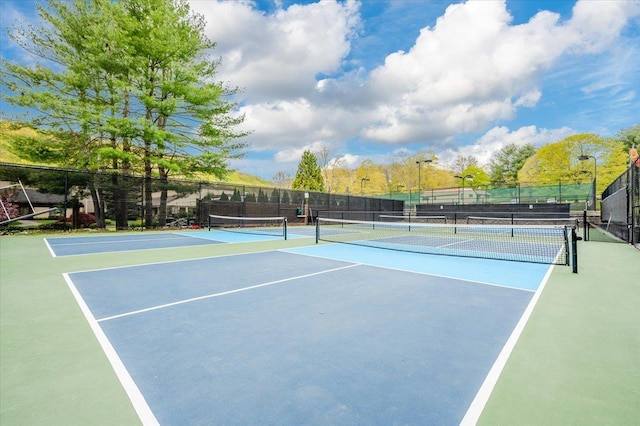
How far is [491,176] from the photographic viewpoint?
65688mm

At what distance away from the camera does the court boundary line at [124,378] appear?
1770 mm

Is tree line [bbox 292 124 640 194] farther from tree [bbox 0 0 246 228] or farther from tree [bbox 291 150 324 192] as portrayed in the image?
tree [bbox 0 0 246 228]

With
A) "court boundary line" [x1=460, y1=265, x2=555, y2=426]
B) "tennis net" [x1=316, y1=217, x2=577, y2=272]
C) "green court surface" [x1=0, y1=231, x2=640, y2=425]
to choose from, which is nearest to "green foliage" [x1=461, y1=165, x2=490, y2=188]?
"tennis net" [x1=316, y1=217, x2=577, y2=272]

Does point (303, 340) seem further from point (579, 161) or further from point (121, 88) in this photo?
point (579, 161)

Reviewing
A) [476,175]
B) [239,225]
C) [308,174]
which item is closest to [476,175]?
[476,175]

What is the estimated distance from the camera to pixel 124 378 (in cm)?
217

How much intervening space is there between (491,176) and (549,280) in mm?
68790

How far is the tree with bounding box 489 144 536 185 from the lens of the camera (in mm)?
60375

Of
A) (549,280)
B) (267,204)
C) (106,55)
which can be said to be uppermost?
(106,55)

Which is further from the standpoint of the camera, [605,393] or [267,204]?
[267,204]

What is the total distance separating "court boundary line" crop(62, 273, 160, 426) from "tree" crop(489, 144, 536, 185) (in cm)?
6717

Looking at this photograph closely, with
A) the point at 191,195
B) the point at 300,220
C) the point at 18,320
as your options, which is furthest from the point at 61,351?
the point at 300,220

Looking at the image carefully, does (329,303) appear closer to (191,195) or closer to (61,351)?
(61,351)

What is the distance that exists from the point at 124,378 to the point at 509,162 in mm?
73392
